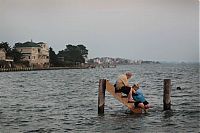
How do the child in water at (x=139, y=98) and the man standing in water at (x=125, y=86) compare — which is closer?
the man standing in water at (x=125, y=86)

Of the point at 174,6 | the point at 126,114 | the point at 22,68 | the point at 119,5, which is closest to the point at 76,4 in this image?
the point at 119,5

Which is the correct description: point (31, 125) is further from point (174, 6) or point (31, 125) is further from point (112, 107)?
point (174, 6)

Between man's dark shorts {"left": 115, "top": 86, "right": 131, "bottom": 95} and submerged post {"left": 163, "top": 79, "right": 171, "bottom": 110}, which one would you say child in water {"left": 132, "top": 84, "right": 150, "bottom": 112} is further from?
submerged post {"left": 163, "top": 79, "right": 171, "bottom": 110}

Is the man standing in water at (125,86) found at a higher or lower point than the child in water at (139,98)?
higher

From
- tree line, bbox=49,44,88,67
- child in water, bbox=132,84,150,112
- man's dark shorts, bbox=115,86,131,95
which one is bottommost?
child in water, bbox=132,84,150,112

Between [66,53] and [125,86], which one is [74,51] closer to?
[66,53]

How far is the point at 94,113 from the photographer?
226 inches

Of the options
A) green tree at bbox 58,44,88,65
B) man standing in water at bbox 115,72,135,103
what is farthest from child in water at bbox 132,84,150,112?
green tree at bbox 58,44,88,65

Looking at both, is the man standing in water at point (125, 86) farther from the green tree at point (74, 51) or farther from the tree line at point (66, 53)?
the green tree at point (74, 51)

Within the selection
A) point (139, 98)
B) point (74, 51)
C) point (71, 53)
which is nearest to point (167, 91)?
point (139, 98)

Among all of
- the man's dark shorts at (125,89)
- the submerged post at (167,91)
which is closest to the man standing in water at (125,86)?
the man's dark shorts at (125,89)

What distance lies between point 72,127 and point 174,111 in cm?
199

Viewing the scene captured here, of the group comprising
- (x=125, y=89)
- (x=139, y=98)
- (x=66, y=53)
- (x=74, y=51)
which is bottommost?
(x=139, y=98)

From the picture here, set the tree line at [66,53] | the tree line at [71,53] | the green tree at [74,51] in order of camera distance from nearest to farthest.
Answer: the green tree at [74,51], the tree line at [71,53], the tree line at [66,53]
